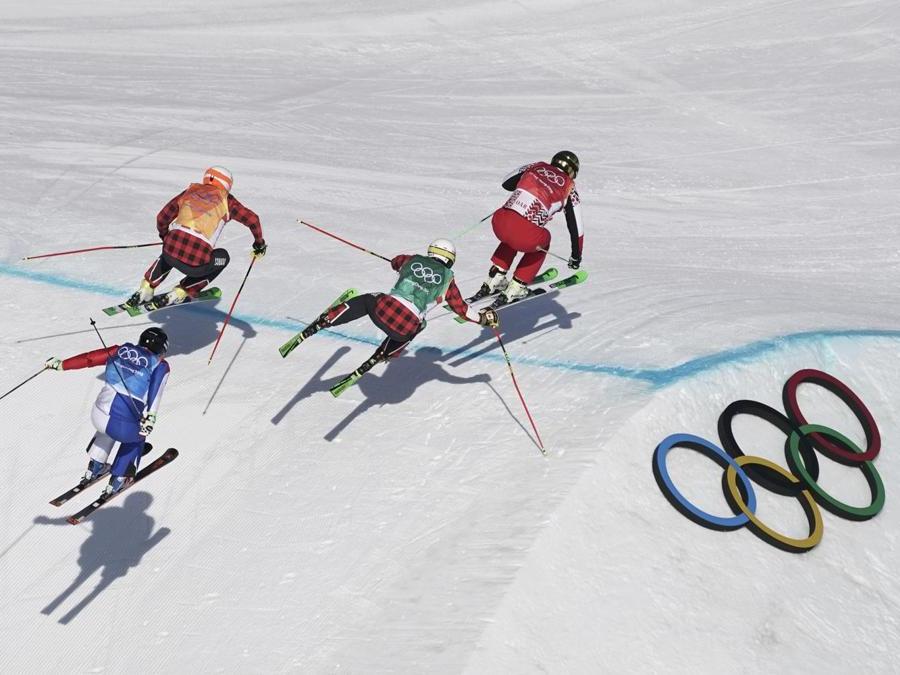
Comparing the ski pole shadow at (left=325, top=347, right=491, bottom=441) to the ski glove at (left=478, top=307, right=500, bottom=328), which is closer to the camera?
the ski glove at (left=478, top=307, right=500, bottom=328)

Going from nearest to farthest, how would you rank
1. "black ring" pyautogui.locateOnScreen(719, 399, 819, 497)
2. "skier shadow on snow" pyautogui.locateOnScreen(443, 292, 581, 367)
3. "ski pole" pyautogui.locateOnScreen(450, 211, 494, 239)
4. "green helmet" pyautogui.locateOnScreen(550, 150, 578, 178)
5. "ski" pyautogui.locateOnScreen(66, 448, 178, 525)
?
"ski" pyautogui.locateOnScreen(66, 448, 178, 525), "black ring" pyautogui.locateOnScreen(719, 399, 819, 497), "green helmet" pyautogui.locateOnScreen(550, 150, 578, 178), "skier shadow on snow" pyautogui.locateOnScreen(443, 292, 581, 367), "ski pole" pyautogui.locateOnScreen(450, 211, 494, 239)

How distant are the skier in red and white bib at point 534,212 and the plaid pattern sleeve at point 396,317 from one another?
2.34 meters

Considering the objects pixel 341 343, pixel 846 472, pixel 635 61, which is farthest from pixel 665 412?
pixel 635 61

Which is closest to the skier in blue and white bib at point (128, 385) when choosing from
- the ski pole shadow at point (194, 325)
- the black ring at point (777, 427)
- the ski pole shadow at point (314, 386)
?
the ski pole shadow at point (314, 386)

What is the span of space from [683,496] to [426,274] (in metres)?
3.27

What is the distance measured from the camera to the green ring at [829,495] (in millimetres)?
8859

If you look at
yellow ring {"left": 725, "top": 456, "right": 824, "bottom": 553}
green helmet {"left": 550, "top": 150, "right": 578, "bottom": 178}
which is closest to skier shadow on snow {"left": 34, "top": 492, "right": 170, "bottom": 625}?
yellow ring {"left": 725, "top": 456, "right": 824, "bottom": 553}

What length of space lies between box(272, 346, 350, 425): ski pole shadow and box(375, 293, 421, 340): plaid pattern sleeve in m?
1.89

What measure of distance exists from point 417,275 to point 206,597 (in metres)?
3.53

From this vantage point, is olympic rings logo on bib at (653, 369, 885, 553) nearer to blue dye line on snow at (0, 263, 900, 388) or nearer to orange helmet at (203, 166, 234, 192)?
blue dye line on snow at (0, 263, 900, 388)

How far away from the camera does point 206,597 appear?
7.78m

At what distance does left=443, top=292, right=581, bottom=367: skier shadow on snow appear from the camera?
439 inches

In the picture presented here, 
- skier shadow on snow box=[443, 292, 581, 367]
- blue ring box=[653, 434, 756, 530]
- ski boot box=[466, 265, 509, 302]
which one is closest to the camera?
blue ring box=[653, 434, 756, 530]

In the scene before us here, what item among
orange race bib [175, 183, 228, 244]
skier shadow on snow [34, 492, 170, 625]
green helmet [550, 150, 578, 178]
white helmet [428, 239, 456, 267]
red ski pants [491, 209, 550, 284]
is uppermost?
green helmet [550, 150, 578, 178]
